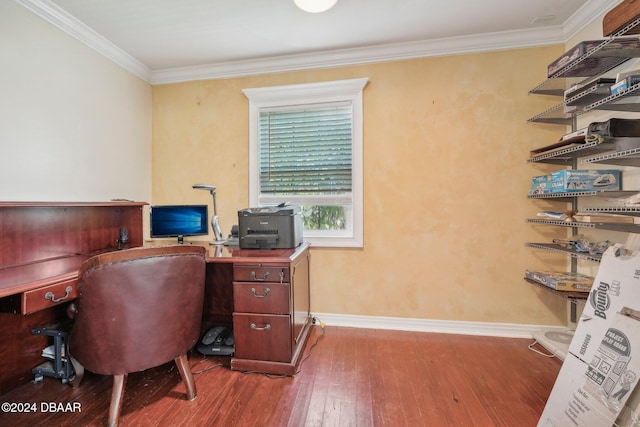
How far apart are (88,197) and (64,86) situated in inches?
33.4

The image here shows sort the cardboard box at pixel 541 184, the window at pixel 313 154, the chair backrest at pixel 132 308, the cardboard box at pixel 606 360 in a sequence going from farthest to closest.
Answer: the window at pixel 313 154 < the cardboard box at pixel 541 184 < the chair backrest at pixel 132 308 < the cardboard box at pixel 606 360

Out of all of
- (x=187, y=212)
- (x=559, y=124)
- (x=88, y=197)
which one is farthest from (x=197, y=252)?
(x=559, y=124)

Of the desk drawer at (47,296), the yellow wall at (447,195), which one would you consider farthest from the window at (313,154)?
the desk drawer at (47,296)

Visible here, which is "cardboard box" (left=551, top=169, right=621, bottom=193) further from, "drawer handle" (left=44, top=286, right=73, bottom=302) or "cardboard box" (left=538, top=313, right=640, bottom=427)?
"drawer handle" (left=44, top=286, right=73, bottom=302)

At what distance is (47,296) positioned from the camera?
129 cm

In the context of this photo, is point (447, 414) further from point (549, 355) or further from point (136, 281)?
point (136, 281)

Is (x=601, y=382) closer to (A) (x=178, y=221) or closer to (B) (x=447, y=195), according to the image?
(B) (x=447, y=195)

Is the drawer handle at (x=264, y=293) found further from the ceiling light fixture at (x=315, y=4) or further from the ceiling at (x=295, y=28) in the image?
the ceiling at (x=295, y=28)

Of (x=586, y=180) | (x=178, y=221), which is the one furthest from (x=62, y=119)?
(x=586, y=180)

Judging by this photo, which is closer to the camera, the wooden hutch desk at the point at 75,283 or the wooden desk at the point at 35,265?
the wooden desk at the point at 35,265

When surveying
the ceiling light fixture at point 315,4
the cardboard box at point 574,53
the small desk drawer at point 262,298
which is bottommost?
the small desk drawer at point 262,298

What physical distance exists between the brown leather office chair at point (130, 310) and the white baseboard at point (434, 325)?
1.42 metres

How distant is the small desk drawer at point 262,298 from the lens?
1756 millimetres

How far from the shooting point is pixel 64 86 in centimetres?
200
